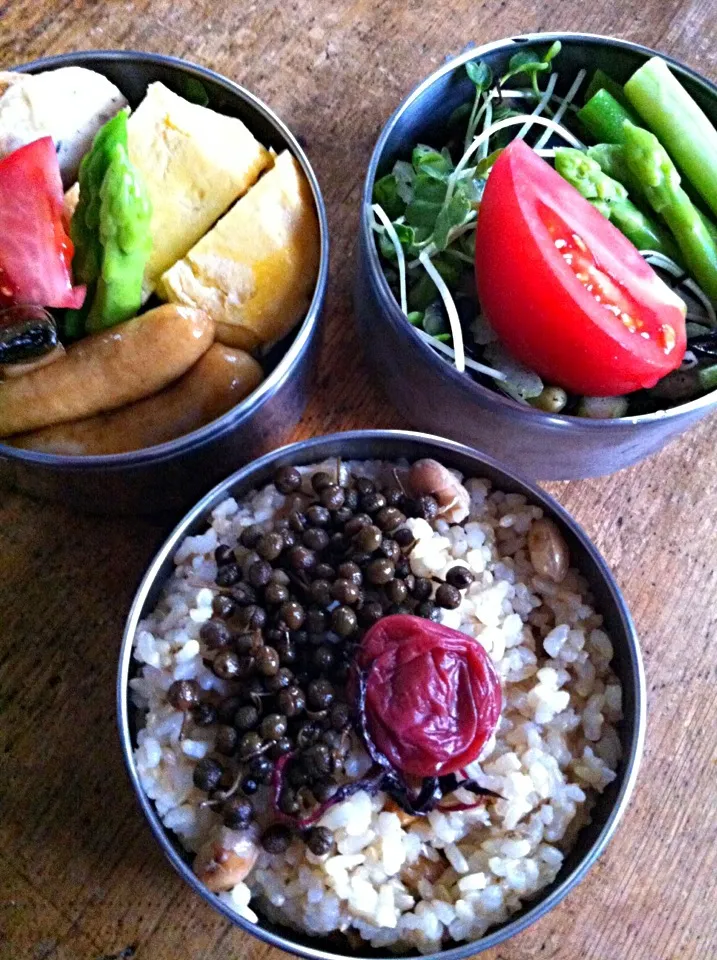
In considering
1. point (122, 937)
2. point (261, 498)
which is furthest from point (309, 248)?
point (122, 937)

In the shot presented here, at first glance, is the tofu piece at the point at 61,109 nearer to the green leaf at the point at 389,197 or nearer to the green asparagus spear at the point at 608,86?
the green leaf at the point at 389,197

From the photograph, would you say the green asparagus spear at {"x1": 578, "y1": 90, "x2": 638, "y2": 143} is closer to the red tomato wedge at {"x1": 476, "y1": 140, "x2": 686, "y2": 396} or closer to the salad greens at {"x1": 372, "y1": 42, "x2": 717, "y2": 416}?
the salad greens at {"x1": 372, "y1": 42, "x2": 717, "y2": 416}

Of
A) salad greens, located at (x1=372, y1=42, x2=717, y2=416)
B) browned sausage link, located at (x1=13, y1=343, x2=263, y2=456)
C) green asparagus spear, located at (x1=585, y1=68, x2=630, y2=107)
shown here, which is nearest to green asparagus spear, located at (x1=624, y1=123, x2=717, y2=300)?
salad greens, located at (x1=372, y1=42, x2=717, y2=416)

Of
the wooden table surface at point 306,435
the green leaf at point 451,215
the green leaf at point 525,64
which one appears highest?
the green leaf at point 525,64

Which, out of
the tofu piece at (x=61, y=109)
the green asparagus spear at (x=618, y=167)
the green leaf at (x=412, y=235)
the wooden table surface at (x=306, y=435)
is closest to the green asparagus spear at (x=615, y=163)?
the green asparagus spear at (x=618, y=167)

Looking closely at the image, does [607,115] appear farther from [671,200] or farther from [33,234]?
[33,234]

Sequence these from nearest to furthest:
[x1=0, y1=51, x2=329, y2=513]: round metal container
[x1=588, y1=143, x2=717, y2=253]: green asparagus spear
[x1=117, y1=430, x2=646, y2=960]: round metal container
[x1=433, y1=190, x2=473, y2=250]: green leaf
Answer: [x1=117, y1=430, x2=646, y2=960]: round metal container
[x1=0, y1=51, x2=329, y2=513]: round metal container
[x1=433, y1=190, x2=473, y2=250]: green leaf
[x1=588, y1=143, x2=717, y2=253]: green asparagus spear

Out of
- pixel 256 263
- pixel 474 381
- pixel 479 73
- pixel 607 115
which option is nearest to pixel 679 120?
pixel 607 115
